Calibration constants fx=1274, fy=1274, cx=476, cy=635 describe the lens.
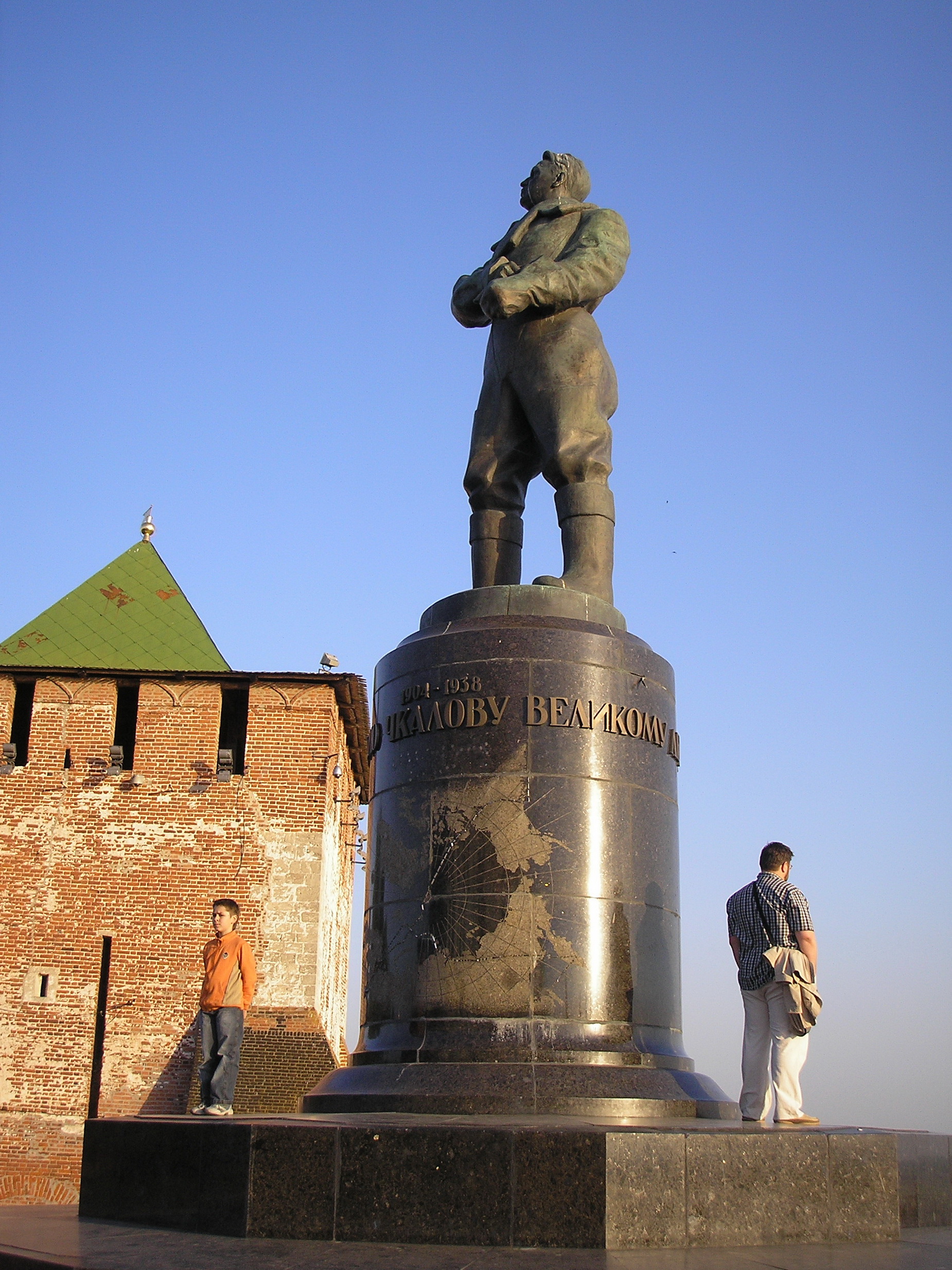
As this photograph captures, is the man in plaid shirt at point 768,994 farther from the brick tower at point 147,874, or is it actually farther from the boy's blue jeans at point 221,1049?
the brick tower at point 147,874

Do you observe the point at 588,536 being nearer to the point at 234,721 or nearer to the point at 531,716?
the point at 531,716

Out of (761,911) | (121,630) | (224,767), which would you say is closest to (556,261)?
(761,911)

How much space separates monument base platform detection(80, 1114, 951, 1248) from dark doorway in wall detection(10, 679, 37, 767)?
20.4 m

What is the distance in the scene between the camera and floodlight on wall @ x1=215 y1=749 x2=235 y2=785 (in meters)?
22.2

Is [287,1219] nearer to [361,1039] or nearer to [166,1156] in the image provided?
[166,1156]

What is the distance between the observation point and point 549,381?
6.24 meters

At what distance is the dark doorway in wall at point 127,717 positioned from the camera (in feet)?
75.8

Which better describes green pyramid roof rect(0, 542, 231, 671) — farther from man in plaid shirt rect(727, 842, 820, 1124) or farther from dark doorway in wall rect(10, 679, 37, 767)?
man in plaid shirt rect(727, 842, 820, 1124)

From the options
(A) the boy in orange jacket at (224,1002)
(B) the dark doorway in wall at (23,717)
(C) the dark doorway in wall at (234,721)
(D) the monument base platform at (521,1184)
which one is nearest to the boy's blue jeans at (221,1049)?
(A) the boy in orange jacket at (224,1002)

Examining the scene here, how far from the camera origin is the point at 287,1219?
3621 millimetres

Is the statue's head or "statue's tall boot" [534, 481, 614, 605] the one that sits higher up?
the statue's head

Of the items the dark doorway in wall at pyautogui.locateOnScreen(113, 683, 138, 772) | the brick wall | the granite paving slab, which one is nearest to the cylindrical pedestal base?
the granite paving slab

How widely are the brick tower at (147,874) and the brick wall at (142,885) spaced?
0.10ft

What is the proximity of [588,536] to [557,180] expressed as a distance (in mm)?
1960
